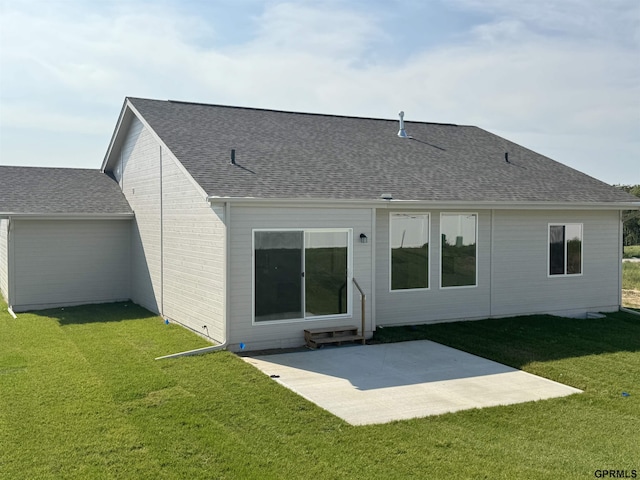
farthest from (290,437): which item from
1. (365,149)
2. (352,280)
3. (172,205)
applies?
(365,149)

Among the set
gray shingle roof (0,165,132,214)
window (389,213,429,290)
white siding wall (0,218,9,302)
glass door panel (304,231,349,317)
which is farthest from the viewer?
white siding wall (0,218,9,302)

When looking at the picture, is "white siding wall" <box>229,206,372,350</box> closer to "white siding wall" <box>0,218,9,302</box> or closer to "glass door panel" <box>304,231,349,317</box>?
"glass door panel" <box>304,231,349,317</box>

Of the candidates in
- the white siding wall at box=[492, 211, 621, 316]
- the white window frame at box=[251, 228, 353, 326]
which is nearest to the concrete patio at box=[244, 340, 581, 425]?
the white window frame at box=[251, 228, 353, 326]

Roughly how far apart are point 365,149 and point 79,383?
8783 mm

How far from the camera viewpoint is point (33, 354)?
9.26m

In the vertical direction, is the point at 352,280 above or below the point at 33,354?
above

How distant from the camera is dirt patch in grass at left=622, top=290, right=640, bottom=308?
16.5 metres

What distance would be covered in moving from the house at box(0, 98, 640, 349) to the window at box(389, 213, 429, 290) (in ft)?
0.09

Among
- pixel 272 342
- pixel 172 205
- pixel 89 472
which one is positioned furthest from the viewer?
pixel 172 205

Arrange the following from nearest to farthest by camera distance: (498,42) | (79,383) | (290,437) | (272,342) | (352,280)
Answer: (290,437) < (79,383) < (272,342) < (352,280) < (498,42)

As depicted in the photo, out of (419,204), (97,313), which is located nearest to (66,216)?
(97,313)

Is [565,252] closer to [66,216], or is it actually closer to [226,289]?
[226,289]

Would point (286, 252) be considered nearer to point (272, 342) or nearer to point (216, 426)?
point (272, 342)

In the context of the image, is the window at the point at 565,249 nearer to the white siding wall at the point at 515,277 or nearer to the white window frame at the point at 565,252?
the white window frame at the point at 565,252
